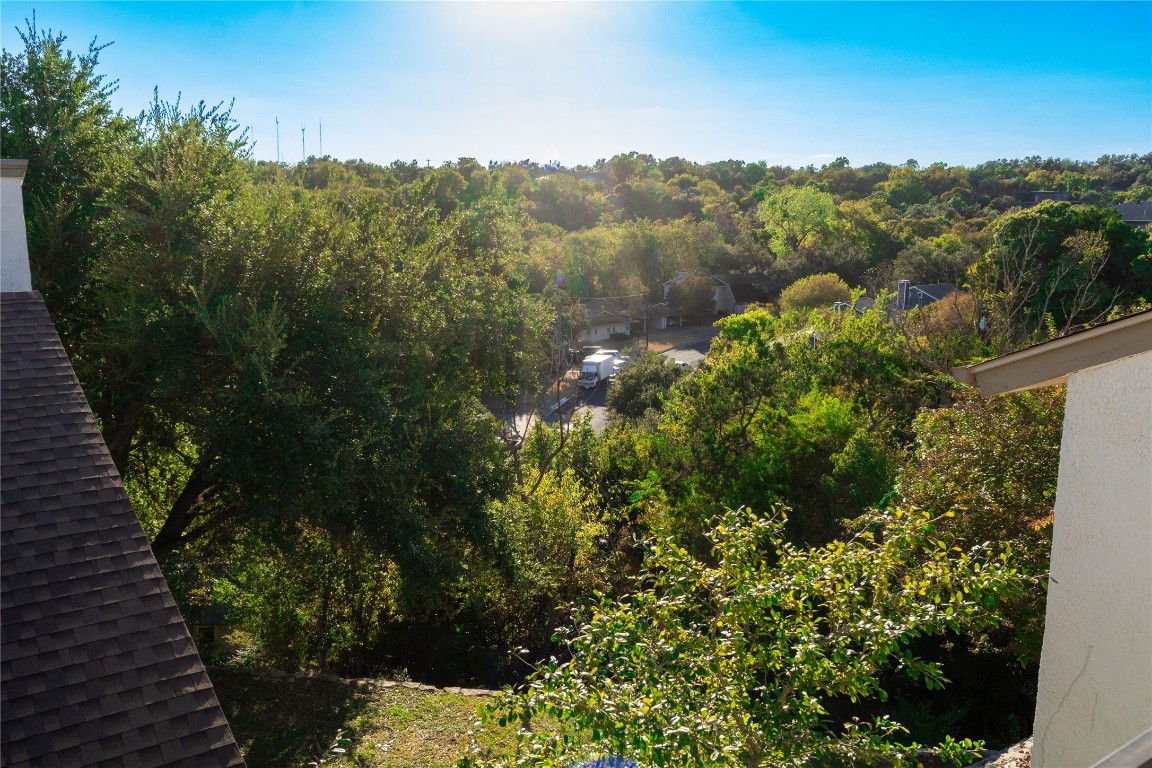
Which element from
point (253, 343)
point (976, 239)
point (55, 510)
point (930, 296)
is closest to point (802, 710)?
point (55, 510)

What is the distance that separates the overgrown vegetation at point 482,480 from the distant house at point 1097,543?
0.54 meters

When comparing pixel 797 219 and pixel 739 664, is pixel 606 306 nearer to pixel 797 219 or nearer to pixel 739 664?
pixel 797 219

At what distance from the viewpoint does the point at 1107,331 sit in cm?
425

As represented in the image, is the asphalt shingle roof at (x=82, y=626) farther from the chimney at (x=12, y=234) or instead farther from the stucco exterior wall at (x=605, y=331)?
the stucco exterior wall at (x=605, y=331)

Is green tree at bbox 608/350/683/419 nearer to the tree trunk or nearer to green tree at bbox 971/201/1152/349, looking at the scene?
green tree at bbox 971/201/1152/349

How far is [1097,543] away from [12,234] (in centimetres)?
752

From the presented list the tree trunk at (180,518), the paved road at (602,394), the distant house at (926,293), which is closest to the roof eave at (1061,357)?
the tree trunk at (180,518)

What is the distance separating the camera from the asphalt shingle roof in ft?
10.7

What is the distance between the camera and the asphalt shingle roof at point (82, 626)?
129 inches

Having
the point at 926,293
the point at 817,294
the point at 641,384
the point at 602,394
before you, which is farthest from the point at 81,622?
the point at 817,294

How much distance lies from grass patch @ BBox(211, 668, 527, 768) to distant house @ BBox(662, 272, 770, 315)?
4184cm

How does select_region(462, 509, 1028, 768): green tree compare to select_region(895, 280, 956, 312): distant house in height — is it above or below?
above

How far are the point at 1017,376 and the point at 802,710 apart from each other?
2376mm

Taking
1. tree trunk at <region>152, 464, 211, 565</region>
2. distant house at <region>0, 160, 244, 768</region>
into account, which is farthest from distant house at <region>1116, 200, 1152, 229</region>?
distant house at <region>0, 160, 244, 768</region>
